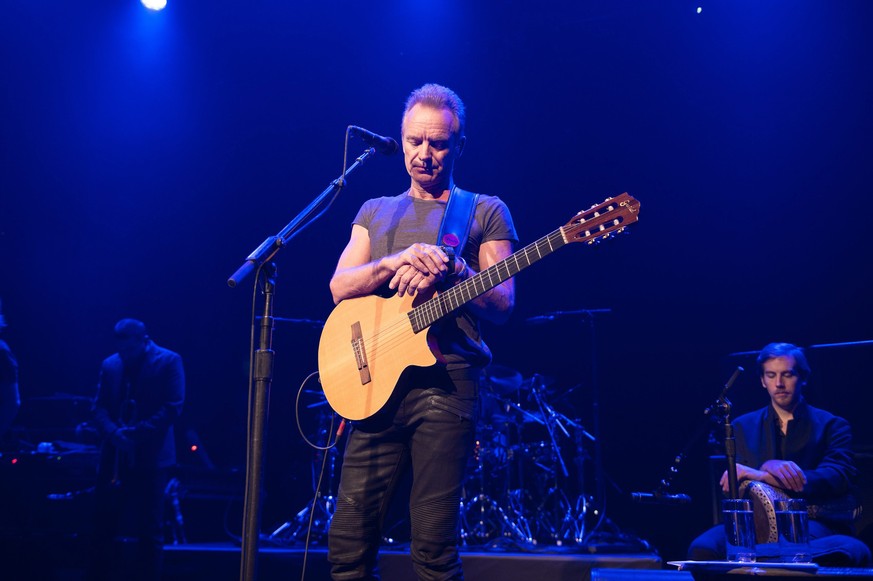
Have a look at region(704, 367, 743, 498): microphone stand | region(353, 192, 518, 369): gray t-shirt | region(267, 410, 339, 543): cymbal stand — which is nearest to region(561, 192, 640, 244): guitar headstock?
region(353, 192, 518, 369): gray t-shirt

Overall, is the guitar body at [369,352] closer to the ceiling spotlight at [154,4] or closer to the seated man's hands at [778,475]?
the seated man's hands at [778,475]

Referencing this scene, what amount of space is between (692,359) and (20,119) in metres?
7.73

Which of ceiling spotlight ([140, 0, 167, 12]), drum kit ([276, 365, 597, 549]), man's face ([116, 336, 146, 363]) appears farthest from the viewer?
ceiling spotlight ([140, 0, 167, 12])

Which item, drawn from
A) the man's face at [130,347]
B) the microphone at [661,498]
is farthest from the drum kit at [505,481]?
the microphone at [661,498]

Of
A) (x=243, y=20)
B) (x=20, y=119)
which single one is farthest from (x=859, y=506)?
(x=20, y=119)

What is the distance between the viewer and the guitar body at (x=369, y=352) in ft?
9.00

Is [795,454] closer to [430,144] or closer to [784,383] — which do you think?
[784,383]

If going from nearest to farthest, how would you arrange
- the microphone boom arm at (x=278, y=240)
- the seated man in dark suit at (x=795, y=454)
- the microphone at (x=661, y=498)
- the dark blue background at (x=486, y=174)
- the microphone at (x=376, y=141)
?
the microphone boom arm at (x=278, y=240) < the microphone at (x=376, y=141) < the seated man in dark suit at (x=795, y=454) < the microphone at (x=661, y=498) < the dark blue background at (x=486, y=174)

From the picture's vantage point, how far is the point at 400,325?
283cm

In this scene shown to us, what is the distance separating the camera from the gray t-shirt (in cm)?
286

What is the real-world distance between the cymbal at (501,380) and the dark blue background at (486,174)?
983 millimetres

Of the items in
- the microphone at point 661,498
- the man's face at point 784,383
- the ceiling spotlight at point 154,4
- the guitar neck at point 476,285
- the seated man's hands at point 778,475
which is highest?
the ceiling spotlight at point 154,4

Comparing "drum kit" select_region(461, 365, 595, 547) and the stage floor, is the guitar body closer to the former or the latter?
the stage floor

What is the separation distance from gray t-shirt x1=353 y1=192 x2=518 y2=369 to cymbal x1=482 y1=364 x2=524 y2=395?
4219 millimetres
